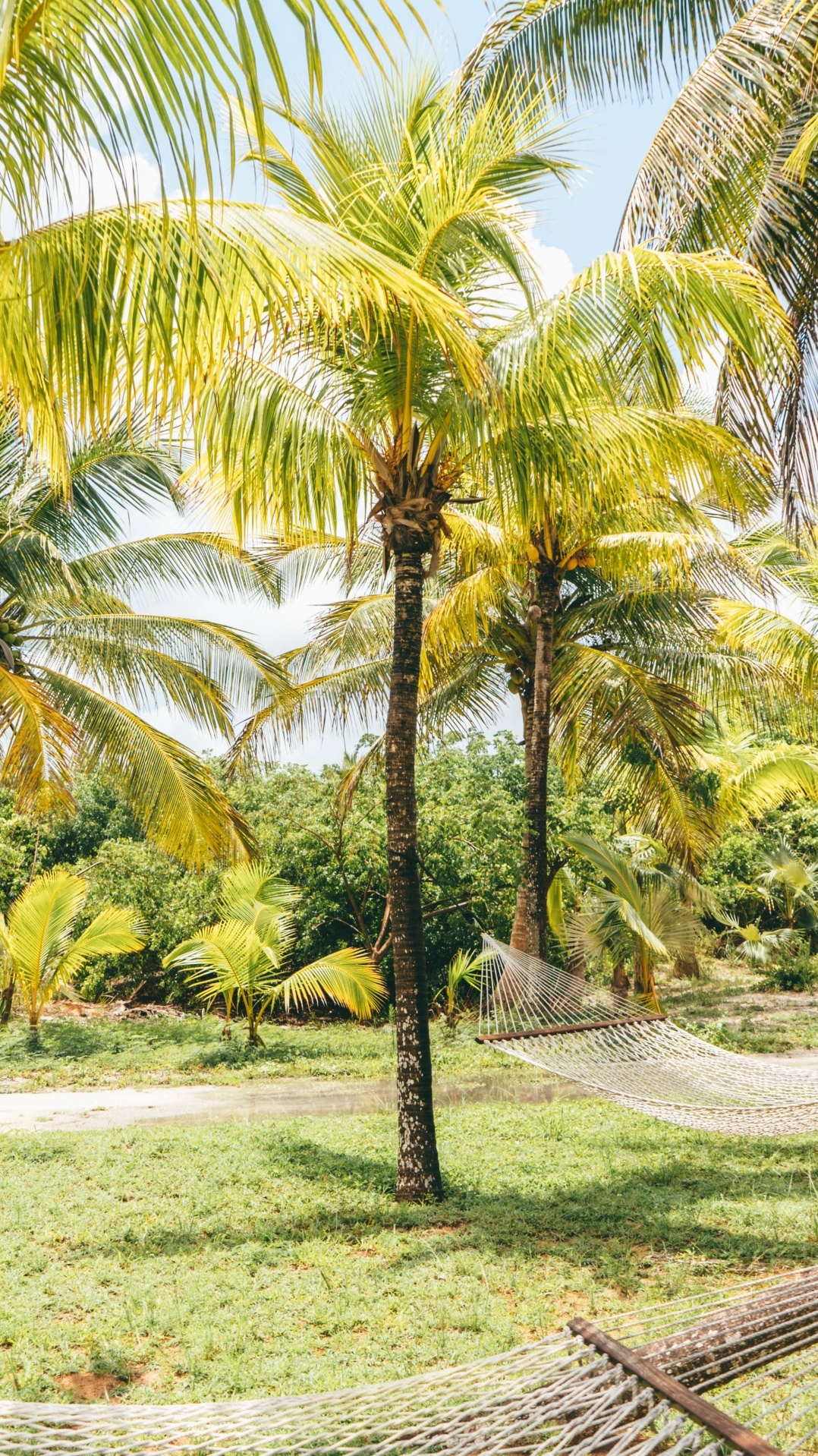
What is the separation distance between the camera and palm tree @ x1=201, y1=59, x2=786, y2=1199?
4.30 metres

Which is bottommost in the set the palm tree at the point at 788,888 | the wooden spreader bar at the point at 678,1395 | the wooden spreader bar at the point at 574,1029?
the wooden spreader bar at the point at 678,1395

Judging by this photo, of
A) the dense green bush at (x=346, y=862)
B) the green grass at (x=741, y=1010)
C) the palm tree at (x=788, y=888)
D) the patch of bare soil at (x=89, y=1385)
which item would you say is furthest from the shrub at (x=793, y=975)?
the patch of bare soil at (x=89, y=1385)

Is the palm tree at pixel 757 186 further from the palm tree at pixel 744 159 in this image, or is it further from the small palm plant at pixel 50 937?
the small palm plant at pixel 50 937

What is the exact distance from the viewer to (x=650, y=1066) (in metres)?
5.11

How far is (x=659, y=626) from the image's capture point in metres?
9.58

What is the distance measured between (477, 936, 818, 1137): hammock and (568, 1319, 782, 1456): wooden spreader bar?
2013mm

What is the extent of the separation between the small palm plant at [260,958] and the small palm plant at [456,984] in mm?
1081

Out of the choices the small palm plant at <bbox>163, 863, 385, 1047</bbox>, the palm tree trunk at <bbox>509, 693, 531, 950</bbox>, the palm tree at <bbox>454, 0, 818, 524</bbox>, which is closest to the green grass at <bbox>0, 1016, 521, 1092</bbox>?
the small palm plant at <bbox>163, 863, 385, 1047</bbox>

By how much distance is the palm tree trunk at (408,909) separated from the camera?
5.05 meters

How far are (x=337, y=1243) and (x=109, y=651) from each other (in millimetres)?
4491

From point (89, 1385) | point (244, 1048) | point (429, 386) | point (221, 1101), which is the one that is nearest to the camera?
point (89, 1385)

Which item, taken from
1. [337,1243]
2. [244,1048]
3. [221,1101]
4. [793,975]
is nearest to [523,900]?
[244,1048]

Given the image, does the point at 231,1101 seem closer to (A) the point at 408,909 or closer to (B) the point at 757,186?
(A) the point at 408,909

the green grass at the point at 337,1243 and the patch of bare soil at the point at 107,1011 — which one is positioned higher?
the patch of bare soil at the point at 107,1011
